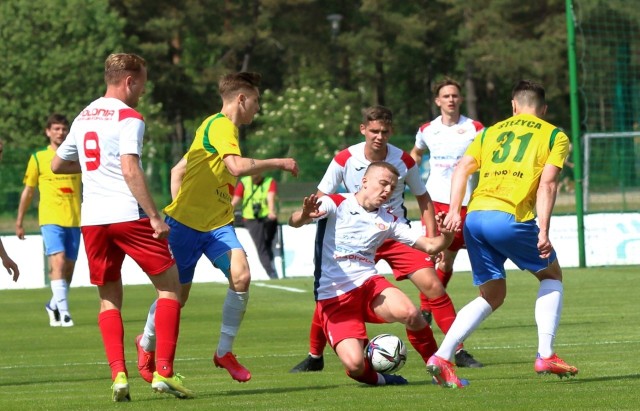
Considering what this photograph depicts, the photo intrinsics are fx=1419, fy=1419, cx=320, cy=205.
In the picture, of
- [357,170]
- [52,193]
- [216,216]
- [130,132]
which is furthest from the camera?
[52,193]

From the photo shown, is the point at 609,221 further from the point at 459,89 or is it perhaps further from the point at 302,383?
the point at 302,383

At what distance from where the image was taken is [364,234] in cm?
962

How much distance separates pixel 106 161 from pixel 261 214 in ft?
51.9

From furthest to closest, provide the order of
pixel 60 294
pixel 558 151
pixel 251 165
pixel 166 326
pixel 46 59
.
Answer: pixel 46 59
pixel 60 294
pixel 558 151
pixel 251 165
pixel 166 326

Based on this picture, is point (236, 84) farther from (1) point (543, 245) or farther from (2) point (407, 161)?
(1) point (543, 245)

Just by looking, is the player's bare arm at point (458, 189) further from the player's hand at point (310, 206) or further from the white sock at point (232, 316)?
the white sock at point (232, 316)

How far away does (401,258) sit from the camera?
10750mm

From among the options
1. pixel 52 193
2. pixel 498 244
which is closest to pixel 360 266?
pixel 498 244

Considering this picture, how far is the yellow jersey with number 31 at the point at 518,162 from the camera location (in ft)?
30.4

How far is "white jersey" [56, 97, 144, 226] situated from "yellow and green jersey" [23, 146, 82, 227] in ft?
25.8

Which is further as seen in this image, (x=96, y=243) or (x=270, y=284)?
(x=270, y=284)

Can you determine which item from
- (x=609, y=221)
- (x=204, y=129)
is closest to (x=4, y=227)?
(x=609, y=221)

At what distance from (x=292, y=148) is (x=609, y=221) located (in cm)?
1026

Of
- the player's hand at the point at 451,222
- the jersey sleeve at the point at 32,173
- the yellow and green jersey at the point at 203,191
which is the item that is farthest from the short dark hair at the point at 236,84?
the jersey sleeve at the point at 32,173
